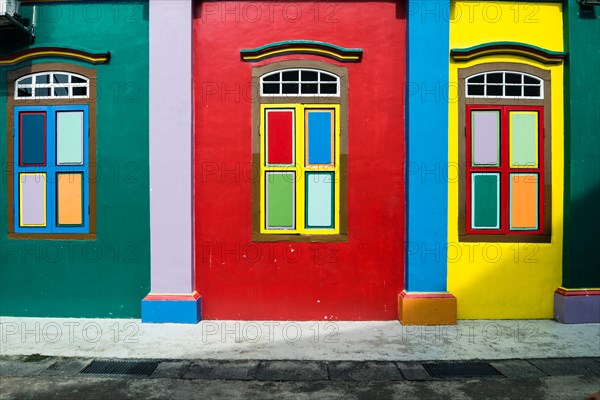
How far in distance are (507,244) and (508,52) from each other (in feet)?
8.44

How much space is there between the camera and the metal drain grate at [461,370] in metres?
4.54

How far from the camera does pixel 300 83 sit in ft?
20.4

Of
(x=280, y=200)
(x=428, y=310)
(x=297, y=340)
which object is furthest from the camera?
(x=280, y=200)

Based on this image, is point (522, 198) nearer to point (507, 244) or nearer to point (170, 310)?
point (507, 244)

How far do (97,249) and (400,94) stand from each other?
4597mm

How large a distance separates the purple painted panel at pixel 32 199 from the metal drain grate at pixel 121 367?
261cm

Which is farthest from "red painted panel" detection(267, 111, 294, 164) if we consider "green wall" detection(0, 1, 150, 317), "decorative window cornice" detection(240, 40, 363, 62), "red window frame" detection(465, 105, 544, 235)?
"red window frame" detection(465, 105, 544, 235)

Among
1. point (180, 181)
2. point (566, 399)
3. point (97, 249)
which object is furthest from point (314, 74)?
point (566, 399)

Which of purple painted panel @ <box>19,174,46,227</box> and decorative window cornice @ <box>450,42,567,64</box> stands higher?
decorative window cornice @ <box>450,42,567,64</box>

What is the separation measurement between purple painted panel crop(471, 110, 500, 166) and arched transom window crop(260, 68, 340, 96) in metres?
1.93

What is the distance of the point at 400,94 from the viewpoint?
6.27 meters

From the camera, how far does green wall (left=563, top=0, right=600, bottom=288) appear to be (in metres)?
6.23

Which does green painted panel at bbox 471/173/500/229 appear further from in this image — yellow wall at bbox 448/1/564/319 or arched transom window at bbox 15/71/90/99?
arched transom window at bbox 15/71/90/99

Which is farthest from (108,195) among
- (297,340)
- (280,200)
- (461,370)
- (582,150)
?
(582,150)
